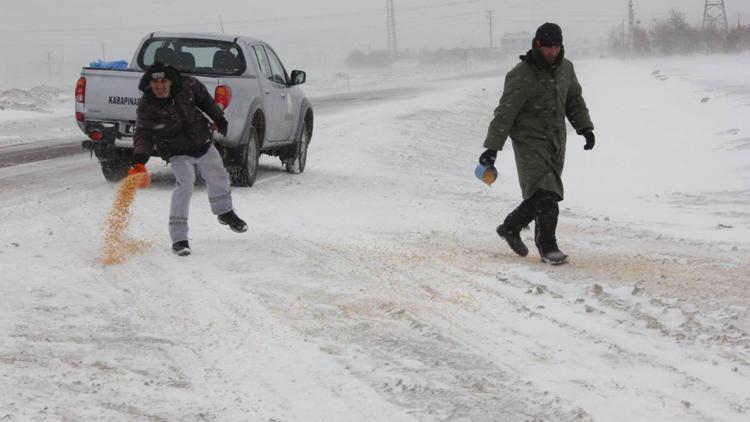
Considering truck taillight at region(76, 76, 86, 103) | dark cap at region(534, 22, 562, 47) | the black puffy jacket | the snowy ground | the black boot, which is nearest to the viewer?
the snowy ground

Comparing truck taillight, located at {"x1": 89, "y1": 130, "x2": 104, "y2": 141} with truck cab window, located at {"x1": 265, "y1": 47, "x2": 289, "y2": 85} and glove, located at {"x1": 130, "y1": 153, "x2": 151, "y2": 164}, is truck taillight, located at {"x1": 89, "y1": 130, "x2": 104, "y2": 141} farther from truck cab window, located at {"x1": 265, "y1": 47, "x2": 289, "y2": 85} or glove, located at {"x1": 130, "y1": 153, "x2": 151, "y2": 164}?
glove, located at {"x1": 130, "y1": 153, "x2": 151, "y2": 164}

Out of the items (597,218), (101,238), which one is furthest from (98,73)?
(597,218)

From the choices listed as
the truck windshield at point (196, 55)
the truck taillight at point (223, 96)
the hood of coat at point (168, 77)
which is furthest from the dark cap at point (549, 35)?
the truck windshield at point (196, 55)

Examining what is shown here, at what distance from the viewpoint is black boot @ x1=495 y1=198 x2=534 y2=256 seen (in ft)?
23.1

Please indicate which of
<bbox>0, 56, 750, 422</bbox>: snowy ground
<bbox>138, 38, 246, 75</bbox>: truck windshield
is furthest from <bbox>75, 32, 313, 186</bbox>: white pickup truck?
<bbox>0, 56, 750, 422</bbox>: snowy ground

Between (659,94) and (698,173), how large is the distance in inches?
733

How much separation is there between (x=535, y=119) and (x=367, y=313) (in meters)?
2.43

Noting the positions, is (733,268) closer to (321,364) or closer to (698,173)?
(321,364)

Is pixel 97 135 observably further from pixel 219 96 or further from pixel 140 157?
pixel 140 157

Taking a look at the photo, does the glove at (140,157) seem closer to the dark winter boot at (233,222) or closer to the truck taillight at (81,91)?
the dark winter boot at (233,222)

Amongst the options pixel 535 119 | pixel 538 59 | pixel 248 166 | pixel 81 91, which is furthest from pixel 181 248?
pixel 81 91

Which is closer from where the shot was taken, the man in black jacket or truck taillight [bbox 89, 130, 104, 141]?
the man in black jacket

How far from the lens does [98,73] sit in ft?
33.3

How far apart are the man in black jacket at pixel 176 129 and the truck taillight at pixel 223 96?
9.17 feet
